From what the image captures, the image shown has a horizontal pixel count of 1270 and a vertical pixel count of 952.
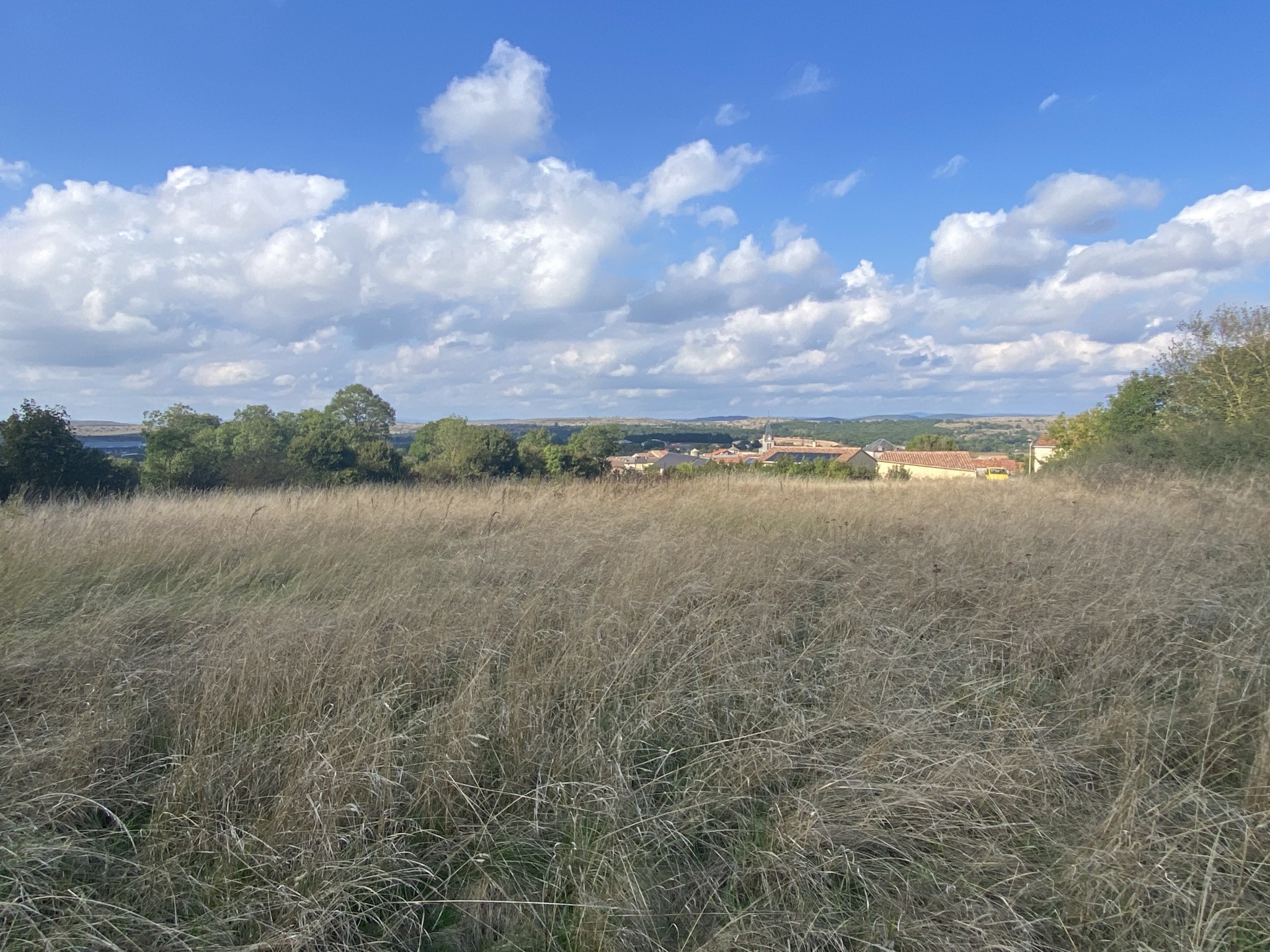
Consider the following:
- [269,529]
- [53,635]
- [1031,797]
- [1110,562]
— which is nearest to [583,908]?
[1031,797]

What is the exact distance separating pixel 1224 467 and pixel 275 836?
12.3 metres

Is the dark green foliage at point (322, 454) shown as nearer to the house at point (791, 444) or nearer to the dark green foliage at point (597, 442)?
the dark green foliage at point (597, 442)

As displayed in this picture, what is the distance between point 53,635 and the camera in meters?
3.10

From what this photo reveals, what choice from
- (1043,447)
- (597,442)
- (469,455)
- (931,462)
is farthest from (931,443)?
(469,455)

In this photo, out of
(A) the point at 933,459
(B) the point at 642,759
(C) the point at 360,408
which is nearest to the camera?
(B) the point at 642,759

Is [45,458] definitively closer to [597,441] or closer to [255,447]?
[255,447]

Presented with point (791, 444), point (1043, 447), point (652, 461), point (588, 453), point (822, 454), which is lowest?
point (822, 454)

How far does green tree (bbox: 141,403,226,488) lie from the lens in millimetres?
12133

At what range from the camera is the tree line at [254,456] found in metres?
11.4

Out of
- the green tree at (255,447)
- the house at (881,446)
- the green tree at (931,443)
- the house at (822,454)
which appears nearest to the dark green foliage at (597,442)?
the house at (822,454)

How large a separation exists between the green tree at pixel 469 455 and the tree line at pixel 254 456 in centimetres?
7

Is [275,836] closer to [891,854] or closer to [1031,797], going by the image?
[891,854]

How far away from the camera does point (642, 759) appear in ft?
7.96

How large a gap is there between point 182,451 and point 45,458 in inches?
317
